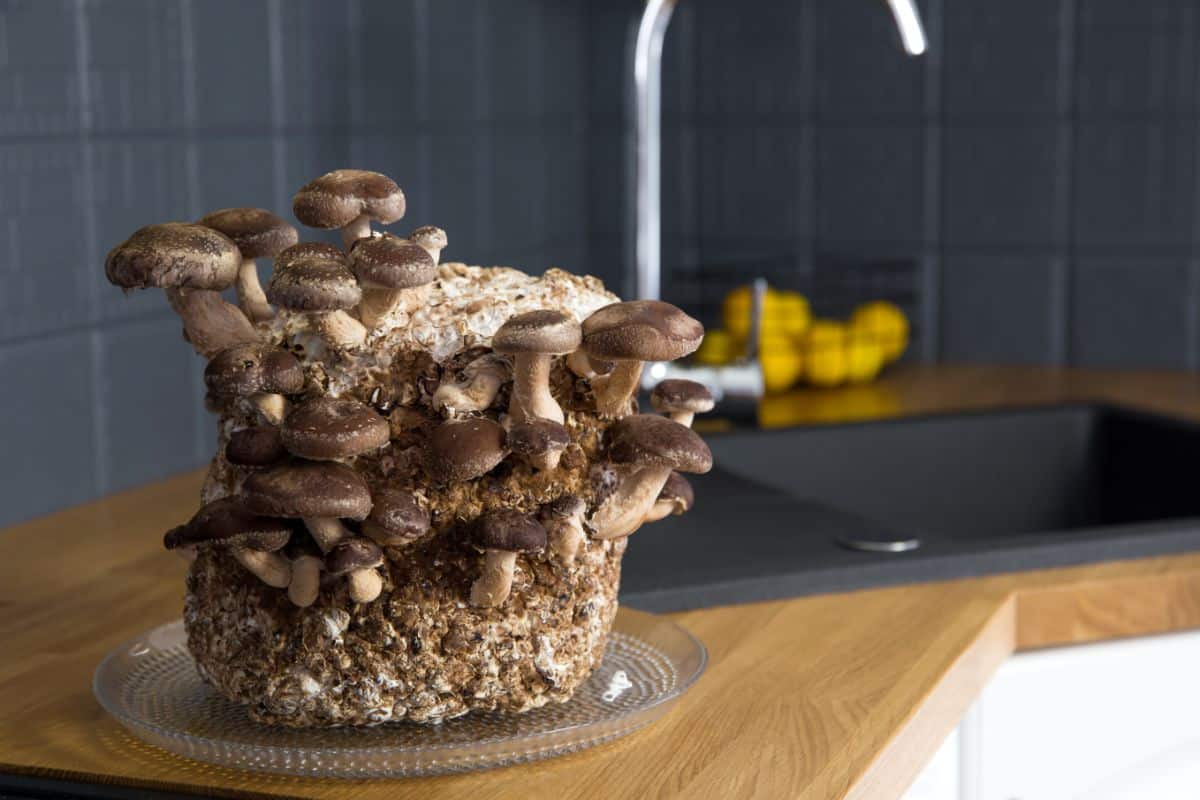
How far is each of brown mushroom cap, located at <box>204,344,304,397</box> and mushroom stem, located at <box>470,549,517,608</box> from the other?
0.13 m

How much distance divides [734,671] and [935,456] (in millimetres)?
979

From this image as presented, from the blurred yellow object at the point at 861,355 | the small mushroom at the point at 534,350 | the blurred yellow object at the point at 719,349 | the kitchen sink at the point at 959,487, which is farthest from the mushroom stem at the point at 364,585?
the blurred yellow object at the point at 861,355

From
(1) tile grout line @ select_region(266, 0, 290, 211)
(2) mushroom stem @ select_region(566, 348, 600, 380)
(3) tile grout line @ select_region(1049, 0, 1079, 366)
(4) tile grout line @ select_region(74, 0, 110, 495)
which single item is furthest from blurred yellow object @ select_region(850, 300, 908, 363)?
(2) mushroom stem @ select_region(566, 348, 600, 380)

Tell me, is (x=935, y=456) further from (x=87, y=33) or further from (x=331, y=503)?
(x=331, y=503)

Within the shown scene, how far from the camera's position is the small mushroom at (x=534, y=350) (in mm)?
681

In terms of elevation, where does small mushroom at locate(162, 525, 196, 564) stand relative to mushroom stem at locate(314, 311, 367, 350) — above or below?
below

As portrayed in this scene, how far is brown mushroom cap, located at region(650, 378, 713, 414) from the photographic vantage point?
30.5 inches

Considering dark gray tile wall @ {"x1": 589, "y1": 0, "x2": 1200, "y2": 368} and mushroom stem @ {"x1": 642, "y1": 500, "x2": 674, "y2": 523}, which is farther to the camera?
dark gray tile wall @ {"x1": 589, "y1": 0, "x2": 1200, "y2": 368}

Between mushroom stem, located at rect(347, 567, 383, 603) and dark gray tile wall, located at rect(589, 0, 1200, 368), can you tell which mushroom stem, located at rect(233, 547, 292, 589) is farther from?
dark gray tile wall, located at rect(589, 0, 1200, 368)

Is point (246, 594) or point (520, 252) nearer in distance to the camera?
point (246, 594)

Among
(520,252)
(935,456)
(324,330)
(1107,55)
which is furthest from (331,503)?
(1107,55)

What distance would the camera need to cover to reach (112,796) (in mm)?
735

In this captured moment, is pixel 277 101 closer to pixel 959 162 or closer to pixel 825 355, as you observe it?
pixel 825 355

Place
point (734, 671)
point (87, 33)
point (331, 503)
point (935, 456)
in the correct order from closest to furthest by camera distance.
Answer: point (331, 503) → point (734, 671) → point (87, 33) → point (935, 456)
